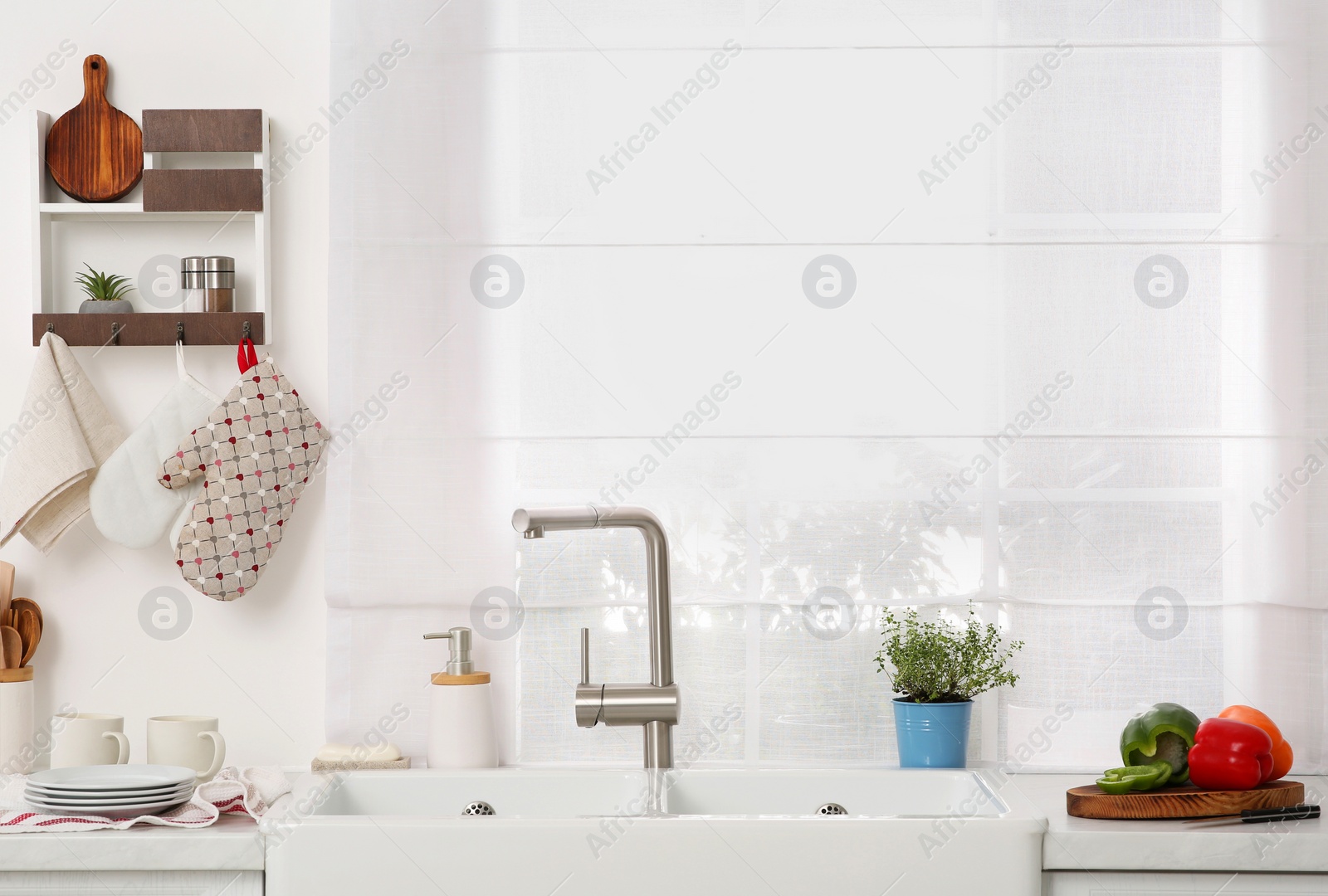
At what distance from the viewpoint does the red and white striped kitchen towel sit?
1.22 metres

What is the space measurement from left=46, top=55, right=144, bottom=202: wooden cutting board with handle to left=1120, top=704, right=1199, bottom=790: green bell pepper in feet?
4.87

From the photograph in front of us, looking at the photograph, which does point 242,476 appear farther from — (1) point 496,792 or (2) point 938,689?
(2) point 938,689

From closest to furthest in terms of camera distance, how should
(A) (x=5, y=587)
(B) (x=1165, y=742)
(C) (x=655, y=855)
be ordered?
(C) (x=655, y=855) → (B) (x=1165, y=742) → (A) (x=5, y=587)

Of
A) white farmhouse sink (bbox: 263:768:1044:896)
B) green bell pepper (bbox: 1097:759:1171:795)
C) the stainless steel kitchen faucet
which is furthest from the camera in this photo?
the stainless steel kitchen faucet

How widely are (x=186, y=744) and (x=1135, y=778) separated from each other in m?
1.14

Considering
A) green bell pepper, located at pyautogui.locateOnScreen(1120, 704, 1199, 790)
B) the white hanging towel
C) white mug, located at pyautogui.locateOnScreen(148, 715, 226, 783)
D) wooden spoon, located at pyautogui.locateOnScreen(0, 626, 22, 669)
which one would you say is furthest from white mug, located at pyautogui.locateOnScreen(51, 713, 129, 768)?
green bell pepper, located at pyautogui.locateOnScreen(1120, 704, 1199, 790)

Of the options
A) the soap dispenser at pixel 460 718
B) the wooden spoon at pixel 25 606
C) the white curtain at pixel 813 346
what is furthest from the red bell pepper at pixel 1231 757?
the wooden spoon at pixel 25 606

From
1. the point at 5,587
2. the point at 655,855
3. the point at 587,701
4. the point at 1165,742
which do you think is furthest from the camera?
the point at 5,587

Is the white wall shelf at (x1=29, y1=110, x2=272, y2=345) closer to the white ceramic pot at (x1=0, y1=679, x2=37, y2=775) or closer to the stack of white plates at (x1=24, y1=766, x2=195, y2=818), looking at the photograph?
the white ceramic pot at (x1=0, y1=679, x2=37, y2=775)

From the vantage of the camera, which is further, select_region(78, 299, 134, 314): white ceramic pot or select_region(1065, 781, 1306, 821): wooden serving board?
select_region(78, 299, 134, 314): white ceramic pot

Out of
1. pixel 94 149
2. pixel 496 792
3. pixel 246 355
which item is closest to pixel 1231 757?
pixel 496 792

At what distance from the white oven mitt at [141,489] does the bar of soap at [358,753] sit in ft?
1.18

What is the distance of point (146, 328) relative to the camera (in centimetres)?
154

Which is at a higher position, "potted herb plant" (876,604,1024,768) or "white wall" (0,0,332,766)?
"white wall" (0,0,332,766)
